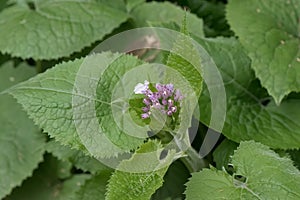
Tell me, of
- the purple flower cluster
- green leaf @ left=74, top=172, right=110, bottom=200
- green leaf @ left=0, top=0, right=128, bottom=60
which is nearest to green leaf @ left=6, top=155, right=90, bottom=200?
green leaf @ left=74, top=172, right=110, bottom=200

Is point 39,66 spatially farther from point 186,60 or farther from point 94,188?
point 186,60

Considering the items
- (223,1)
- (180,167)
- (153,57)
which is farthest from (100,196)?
(223,1)

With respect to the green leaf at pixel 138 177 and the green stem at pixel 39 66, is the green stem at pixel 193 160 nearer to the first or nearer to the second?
the green leaf at pixel 138 177

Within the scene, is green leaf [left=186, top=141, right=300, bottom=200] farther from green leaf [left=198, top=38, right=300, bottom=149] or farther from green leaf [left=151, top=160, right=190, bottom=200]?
green leaf [left=151, top=160, right=190, bottom=200]

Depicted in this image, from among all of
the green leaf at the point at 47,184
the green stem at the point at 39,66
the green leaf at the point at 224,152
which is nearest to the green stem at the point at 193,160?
the green leaf at the point at 224,152

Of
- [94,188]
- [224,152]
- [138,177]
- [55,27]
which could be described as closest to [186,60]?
[138,177]

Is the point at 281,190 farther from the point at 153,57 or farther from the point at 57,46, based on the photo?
the point at 57,46
